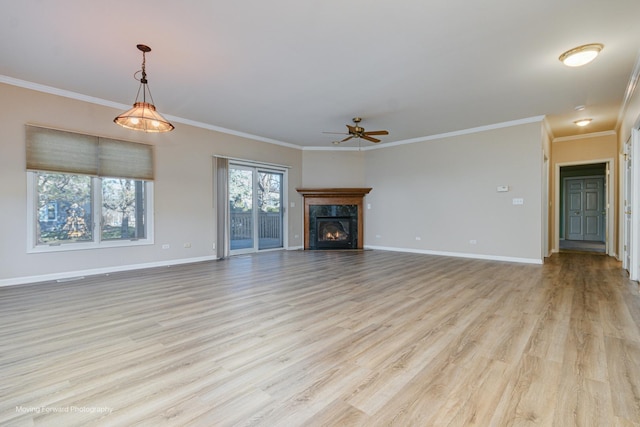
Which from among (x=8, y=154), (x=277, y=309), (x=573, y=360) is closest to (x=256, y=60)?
(x=277, y=309)

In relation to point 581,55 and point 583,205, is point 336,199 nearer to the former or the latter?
point 581,55

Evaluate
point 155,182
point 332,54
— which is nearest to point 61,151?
point 155,182

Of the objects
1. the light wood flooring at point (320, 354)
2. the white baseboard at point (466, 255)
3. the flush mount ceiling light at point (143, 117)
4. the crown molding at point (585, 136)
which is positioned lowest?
the light wood flooring at point (320, 354)

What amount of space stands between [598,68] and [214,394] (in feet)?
18.6

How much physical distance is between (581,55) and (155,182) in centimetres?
668

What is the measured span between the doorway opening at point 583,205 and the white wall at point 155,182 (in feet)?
33.0

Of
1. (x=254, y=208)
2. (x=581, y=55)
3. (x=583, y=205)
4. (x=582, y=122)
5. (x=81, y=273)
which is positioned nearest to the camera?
(x=581, y=55)

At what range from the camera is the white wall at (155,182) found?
14.0 feet

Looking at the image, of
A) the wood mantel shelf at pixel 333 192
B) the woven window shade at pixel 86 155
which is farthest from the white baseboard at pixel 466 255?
the woven window shade at pixel 86 155

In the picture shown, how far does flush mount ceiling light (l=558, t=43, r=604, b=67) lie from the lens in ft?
11.0

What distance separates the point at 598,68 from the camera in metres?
3.93

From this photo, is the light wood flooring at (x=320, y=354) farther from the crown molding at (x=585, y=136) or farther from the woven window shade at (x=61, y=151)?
the crown molding at (x=585, y=136)

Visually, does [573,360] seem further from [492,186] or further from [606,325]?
[492,186]

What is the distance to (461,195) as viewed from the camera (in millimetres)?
6883
